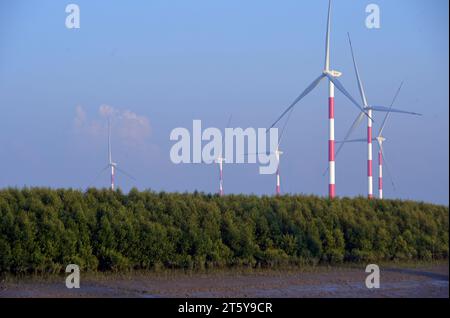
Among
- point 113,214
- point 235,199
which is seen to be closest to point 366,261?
point 235,199

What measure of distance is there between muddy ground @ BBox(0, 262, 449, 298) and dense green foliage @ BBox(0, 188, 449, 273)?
1.86 ft

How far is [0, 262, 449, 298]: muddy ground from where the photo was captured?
15.3 meters

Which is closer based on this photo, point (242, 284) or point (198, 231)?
point (242, 284)

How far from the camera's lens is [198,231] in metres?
20.1

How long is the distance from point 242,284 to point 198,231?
330 cm
